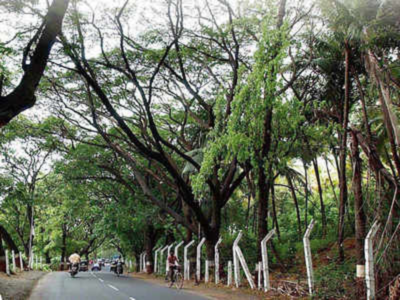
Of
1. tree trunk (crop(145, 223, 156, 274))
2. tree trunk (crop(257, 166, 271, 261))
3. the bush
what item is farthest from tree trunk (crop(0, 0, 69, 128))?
tree trunk (crop(145, 223, 156, 274))

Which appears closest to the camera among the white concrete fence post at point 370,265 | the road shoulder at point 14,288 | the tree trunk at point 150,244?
the white concrete fence post at point 370,265

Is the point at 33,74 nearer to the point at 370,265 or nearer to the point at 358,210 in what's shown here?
the point at 370,265

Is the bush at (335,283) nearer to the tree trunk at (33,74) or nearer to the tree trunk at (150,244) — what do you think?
the tree trunk at (33,74)

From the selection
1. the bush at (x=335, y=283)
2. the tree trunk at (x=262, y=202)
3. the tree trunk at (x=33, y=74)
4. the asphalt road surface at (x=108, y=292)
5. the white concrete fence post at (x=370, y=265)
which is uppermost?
the tree trunk at (x=33, y=74)

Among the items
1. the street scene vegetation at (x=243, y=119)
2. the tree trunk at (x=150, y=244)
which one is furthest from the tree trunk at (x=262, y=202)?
the tree trunk at (x=150, y=244)

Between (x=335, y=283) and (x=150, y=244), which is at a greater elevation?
(x=335, y=283)

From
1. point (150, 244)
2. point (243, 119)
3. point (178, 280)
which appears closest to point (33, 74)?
point (243, 119)

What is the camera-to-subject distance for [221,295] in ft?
47.9

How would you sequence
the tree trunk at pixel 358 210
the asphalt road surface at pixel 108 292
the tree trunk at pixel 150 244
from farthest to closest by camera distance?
the tree trunk at pixel 150 244
the asphalt road surface at pixel 108 292
the tree trunk at pixel 358 210

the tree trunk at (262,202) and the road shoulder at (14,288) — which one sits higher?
the tree trunk at (262,202)

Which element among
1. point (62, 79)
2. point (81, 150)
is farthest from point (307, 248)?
point (81, 150)

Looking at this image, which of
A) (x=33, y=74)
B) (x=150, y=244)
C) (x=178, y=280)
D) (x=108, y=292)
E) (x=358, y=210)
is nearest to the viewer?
(x=33, y=74)

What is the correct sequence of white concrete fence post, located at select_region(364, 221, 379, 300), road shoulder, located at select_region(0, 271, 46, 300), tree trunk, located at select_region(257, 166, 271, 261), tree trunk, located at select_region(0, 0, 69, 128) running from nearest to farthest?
tree trunk, located at select_region(0, 0, 69, 128) → white concrete fence post, located at select_region(364, 221, 379, 300) → road shoulder, located at select_region(0, 271, 46, 300) → tree trunk, located at select_region(257, 166, 271, 261)

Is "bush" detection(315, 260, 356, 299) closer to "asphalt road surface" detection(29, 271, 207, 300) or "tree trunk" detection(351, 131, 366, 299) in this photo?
"tree trunk" detection(351, 131, 366, 299)
